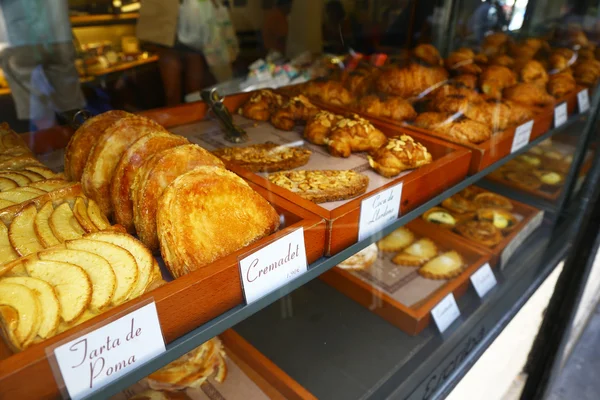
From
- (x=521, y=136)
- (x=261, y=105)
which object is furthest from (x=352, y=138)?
(x=521, y=136)

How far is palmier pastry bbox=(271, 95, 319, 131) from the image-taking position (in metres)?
1.96

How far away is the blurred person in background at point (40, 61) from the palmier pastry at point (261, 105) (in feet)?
2.31

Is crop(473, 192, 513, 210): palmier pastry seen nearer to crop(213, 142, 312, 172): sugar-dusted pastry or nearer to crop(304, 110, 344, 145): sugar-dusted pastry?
crop(304, 110, 344, 145): sugar-dusted pastry

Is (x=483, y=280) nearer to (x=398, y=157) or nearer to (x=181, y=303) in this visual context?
(x=398, y=157)

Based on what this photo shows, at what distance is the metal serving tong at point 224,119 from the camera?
181cm

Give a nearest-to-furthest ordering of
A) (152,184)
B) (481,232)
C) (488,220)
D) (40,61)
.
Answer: (152,184) < (40,61) < (481,232) < (488,220)

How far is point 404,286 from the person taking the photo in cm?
226

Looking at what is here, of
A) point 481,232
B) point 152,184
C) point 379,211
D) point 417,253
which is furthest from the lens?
point 481,232

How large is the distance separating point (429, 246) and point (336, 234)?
4.90 ft

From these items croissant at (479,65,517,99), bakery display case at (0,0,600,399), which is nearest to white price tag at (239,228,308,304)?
bakery display case at (0,0,600,399)

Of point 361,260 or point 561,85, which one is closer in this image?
point 361,260

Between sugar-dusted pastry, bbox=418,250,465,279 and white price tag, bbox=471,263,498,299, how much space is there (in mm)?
87

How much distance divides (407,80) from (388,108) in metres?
0.37

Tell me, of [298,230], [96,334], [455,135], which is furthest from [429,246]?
[96,334]
